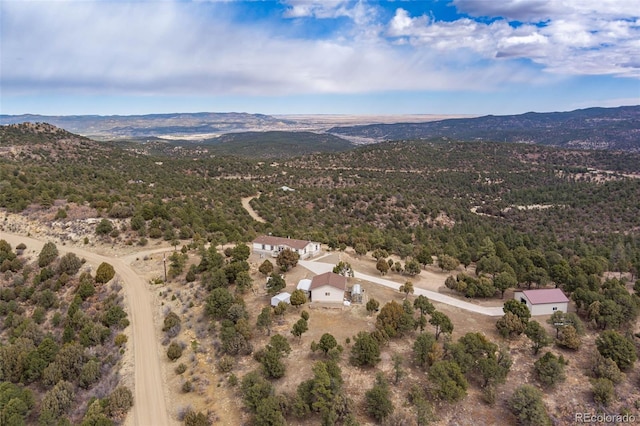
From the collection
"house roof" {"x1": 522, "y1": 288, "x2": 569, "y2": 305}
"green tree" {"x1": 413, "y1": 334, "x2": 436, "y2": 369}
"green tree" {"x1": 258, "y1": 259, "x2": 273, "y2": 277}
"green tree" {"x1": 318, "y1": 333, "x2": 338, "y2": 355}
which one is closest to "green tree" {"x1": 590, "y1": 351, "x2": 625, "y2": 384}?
"house roof" {"x1": 522, "y1": 288, "x2": 569, "y2": 305}

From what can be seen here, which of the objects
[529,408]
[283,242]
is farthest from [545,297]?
[283,242]

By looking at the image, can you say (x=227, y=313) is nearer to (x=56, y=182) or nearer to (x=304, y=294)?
(x=304, y=294)

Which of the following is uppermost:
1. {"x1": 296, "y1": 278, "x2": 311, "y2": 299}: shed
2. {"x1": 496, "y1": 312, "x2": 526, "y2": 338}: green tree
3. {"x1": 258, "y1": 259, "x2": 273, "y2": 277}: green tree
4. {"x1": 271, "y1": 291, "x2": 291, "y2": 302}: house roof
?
{"x1": 258, "y1": 259, "x2": 273, "y2": 277}: green tree

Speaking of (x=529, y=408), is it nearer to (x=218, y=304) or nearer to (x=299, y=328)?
(x=299, y=328)

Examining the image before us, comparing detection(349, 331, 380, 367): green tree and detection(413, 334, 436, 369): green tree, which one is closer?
detection(349, 331, 380, 367): green tree

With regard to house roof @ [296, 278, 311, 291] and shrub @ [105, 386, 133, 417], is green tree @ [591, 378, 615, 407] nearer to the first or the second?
house roof @ [296, 278, 311, 291]

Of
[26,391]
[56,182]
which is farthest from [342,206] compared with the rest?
[26,391]
